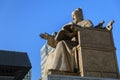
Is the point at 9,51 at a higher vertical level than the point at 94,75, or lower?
higher

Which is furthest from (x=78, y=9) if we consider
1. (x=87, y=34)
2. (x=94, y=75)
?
(x=94, y=75)

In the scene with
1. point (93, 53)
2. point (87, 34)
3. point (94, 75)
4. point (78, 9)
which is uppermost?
point (78, 9)

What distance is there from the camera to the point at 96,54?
12586 mm

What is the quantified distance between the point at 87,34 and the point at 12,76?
141 inches

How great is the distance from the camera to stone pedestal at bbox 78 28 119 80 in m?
12.2

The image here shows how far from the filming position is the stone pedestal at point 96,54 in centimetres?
1223

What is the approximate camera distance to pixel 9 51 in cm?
1348

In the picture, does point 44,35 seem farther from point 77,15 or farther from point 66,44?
point 77,15

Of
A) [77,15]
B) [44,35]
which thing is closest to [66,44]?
[44,35]

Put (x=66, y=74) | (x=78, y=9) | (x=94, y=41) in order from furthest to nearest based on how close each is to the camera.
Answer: (x=78, y=9) < (x=94, y=41) < (x=66, y=74)

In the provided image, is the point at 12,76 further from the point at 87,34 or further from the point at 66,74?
the point at 87,34

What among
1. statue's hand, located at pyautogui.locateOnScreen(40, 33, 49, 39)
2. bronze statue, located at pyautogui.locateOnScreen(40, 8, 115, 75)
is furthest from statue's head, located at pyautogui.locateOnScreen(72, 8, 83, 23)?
statue's hand, located at pyautogui.locateOnScreen(40, 33, 49, 39)

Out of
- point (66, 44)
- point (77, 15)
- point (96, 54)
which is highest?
point (77, 15)

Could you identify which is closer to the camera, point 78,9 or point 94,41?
point 94,41
